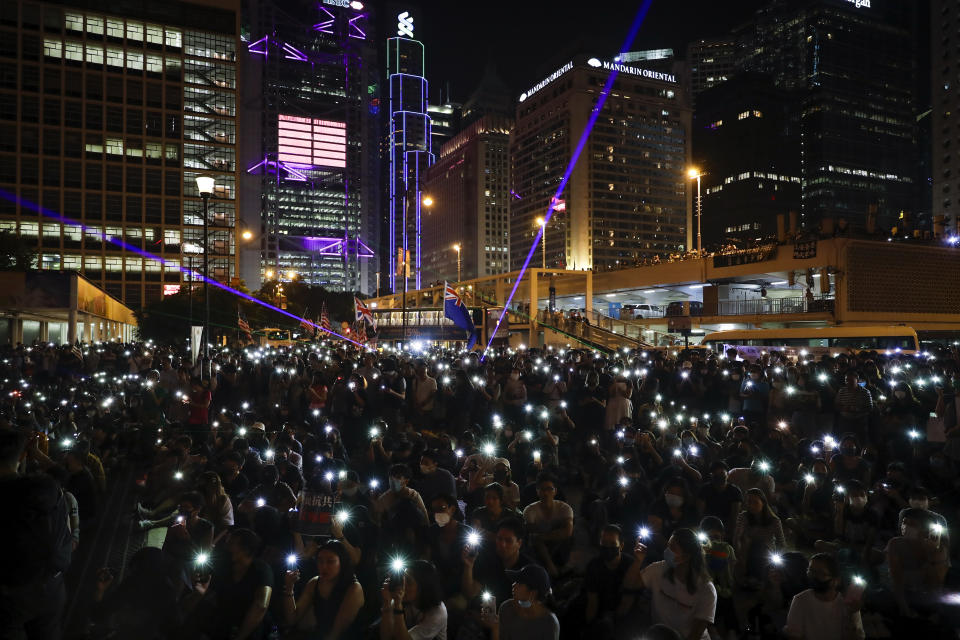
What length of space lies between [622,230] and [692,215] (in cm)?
2065

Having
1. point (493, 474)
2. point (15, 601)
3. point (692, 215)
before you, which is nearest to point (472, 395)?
point (493, 474)

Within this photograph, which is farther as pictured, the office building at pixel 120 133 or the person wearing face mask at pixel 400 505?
the office building at pixel 120 133

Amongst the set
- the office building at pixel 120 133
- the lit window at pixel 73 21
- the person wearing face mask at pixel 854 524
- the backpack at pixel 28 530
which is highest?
the lit window at pixel 73 21

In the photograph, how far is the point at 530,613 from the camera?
15.5ft

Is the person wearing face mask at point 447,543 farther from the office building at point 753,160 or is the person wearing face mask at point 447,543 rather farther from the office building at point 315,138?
the office building at point 315,138

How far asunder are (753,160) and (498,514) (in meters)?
151

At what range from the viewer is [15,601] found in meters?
3.75

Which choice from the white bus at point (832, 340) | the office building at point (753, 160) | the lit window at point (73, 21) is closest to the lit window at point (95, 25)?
the lit window at point (73, 21)

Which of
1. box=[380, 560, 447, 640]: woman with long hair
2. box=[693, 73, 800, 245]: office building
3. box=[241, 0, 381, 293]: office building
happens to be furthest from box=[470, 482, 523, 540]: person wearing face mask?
box=[241, 0, 381, 293]: office building

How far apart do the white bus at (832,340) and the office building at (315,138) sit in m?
125

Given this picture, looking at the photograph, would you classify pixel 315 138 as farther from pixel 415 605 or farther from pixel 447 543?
pixel 415 605

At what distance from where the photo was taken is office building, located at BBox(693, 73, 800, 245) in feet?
463

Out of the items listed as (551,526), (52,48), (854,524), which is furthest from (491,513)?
(52,48)

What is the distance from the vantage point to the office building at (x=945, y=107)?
109438 mm
